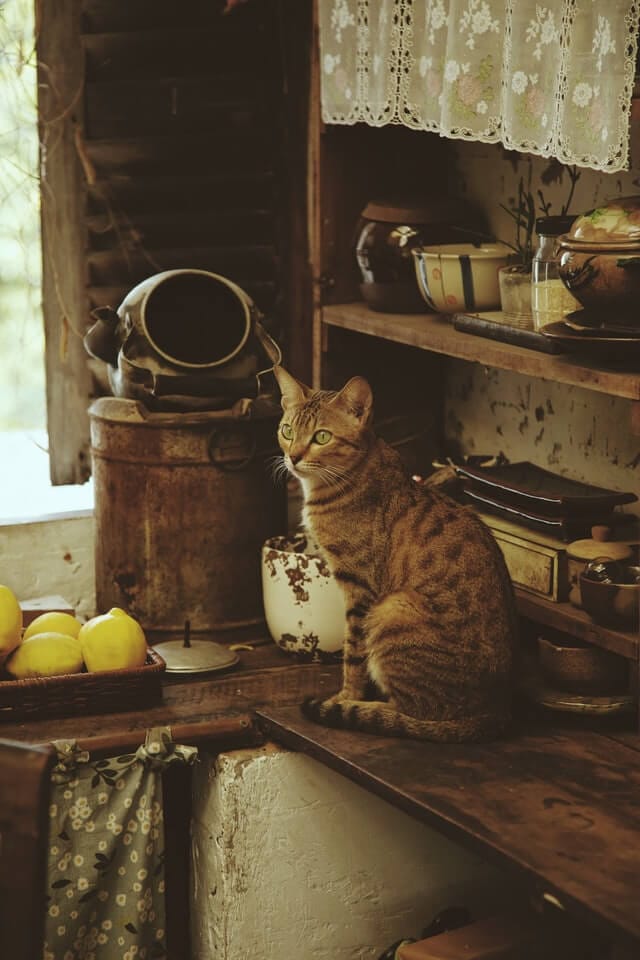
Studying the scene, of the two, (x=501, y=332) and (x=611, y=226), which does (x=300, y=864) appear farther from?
(x=611, y=226)

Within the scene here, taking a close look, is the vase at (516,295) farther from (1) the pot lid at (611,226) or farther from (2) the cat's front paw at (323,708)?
(2) the cat's front paw at (323,708)

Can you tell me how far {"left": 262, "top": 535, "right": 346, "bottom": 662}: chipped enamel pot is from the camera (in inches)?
121

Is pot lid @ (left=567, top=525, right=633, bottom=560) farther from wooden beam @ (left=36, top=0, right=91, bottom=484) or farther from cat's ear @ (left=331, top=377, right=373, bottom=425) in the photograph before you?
wooden beam @ (left=36, top=0, right=91, bottom=484)

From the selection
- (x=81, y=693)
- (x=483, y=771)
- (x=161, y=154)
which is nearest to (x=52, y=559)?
(x=81, y=693)

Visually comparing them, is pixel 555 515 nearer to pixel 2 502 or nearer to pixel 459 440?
pixel 459 440

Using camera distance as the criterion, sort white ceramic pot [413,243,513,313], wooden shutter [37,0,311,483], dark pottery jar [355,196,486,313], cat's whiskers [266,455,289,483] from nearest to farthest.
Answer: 1. white ceramic pot [413,243,513,313]
2. dark pottery jar [355,196,486,313]
3. cat's whiskers [266,455,289,483]
4. wooden shutter [37,0,311,483]

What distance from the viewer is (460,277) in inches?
118

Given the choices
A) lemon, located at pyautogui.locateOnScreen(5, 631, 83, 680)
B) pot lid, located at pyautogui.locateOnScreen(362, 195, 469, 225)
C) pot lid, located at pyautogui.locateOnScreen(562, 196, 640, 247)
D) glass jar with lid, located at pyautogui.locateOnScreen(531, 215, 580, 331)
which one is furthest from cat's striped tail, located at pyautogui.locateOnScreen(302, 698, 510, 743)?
pot lid, located at pyautogui.locateOnScreen(362, 195, 469, 225)

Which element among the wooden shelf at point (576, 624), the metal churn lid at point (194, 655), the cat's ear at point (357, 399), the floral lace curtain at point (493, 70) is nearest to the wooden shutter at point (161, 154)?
the floral lace curtain at point (493, 70)

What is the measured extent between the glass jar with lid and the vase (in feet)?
0.33

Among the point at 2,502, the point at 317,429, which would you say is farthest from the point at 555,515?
the point at 2,502

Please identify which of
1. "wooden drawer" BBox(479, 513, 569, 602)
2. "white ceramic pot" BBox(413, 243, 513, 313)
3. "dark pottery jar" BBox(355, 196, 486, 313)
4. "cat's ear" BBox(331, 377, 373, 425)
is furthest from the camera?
"dark pottery jar" BBox(355, 196, 486, 313)

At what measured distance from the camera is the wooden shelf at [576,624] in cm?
262

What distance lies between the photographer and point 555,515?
2906 millimetres
